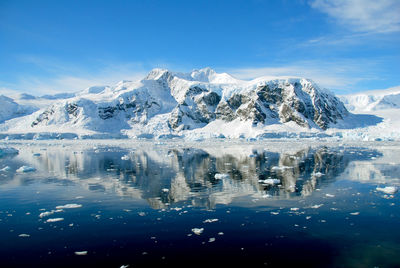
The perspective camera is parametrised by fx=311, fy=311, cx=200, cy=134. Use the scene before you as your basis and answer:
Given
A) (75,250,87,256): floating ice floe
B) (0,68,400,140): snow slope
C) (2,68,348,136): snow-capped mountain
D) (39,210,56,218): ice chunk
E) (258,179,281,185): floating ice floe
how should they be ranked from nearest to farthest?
(75,250,87,256): floating ice floe → (39,210,56,218): ice chunk → (258,179,281,185): floating ice floe → (0,68,400,140): snow slope → (2,68,348,136): snow-capped mountain

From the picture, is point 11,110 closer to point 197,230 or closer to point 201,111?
point 201,111

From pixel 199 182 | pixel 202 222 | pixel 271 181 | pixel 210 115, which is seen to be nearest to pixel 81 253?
pixel 202 222

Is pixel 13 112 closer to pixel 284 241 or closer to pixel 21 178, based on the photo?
pixel 21 178

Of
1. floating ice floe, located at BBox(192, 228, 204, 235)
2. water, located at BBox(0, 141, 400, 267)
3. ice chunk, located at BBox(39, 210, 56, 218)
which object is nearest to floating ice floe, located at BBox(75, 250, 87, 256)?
water, located at BBox(0, 141, 400, 267)

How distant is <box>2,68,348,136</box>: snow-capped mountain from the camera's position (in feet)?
434

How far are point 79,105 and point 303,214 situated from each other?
485ft

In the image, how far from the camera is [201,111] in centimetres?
15150

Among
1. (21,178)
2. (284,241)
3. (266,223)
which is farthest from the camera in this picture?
(21,178)

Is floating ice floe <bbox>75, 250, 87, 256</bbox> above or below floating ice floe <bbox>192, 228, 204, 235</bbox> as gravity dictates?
above

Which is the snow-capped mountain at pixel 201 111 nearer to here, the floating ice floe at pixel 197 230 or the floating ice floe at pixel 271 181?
the floating ice floe at pixel 271 181

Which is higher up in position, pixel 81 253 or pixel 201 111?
pixel 201 111

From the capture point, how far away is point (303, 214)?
48.2ft

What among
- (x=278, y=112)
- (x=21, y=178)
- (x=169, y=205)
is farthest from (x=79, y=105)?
(x=169, y=205)

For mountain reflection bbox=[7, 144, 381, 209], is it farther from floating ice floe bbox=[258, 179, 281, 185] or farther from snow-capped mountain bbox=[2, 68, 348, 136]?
snow-capped mountain bbox=[2, 68, 348, 136]
